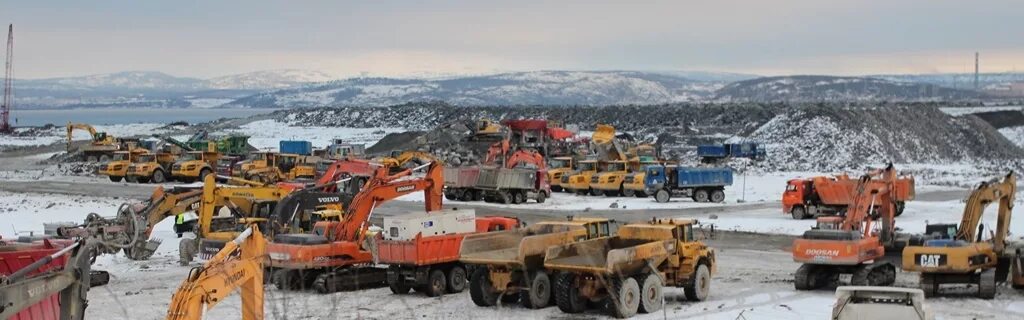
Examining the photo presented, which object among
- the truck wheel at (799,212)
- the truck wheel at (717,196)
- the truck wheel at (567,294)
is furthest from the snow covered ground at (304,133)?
the truck wheel at (567,294)

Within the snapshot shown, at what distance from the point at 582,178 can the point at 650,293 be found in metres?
33.9

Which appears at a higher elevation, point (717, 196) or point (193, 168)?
point (193, 168)

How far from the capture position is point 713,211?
4491 centimetres

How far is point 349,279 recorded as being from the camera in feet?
81.5

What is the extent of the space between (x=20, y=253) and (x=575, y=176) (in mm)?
43370

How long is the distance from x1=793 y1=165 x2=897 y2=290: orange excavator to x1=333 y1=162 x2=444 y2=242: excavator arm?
26.6 ft

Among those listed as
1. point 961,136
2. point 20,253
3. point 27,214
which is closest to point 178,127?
point 961,136

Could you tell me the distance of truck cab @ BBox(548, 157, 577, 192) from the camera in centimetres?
5638

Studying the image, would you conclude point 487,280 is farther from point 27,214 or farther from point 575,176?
point 575,176

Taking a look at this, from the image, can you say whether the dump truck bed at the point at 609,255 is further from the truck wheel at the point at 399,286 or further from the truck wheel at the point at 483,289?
the truck wheel at the point at 399,286

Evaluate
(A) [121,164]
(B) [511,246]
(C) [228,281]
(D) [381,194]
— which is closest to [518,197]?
(A) [121,164]

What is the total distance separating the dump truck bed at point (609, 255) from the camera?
20188 mm

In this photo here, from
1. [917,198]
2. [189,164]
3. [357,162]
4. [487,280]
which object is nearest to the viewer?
[487,280]

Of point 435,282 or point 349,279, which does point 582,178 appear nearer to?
point 349,279
